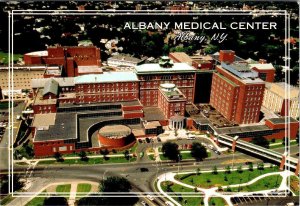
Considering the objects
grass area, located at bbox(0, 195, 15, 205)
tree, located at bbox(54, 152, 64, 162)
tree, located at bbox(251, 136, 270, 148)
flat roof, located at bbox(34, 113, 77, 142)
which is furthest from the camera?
tree, located at bbox(251, 136, 270, 148)

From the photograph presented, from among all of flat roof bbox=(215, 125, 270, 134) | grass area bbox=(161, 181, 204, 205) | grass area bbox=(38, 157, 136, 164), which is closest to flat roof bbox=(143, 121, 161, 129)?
grass area bbox=(38, 157, 136, 164)

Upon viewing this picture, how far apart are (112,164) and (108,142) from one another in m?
7.51

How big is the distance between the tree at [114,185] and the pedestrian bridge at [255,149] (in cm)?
3400

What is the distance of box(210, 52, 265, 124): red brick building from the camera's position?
97500mm

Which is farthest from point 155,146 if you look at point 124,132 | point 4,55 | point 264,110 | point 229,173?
point 4,55

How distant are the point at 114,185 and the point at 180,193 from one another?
14.4 m

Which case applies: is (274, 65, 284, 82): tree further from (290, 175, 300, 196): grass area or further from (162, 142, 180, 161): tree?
(162, 142, 180, 161): tree

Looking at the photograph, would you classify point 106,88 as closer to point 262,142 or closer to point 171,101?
point 171,101

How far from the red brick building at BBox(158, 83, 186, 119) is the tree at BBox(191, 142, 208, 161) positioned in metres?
16.8

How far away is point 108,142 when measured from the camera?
88125 mm

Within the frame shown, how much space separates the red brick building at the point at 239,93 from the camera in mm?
97500

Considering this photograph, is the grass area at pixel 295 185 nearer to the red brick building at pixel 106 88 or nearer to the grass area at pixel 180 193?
the grass area at pixel 180 193

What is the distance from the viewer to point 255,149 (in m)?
88.9

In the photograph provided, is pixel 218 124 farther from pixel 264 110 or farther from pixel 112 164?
pixel 112 164
